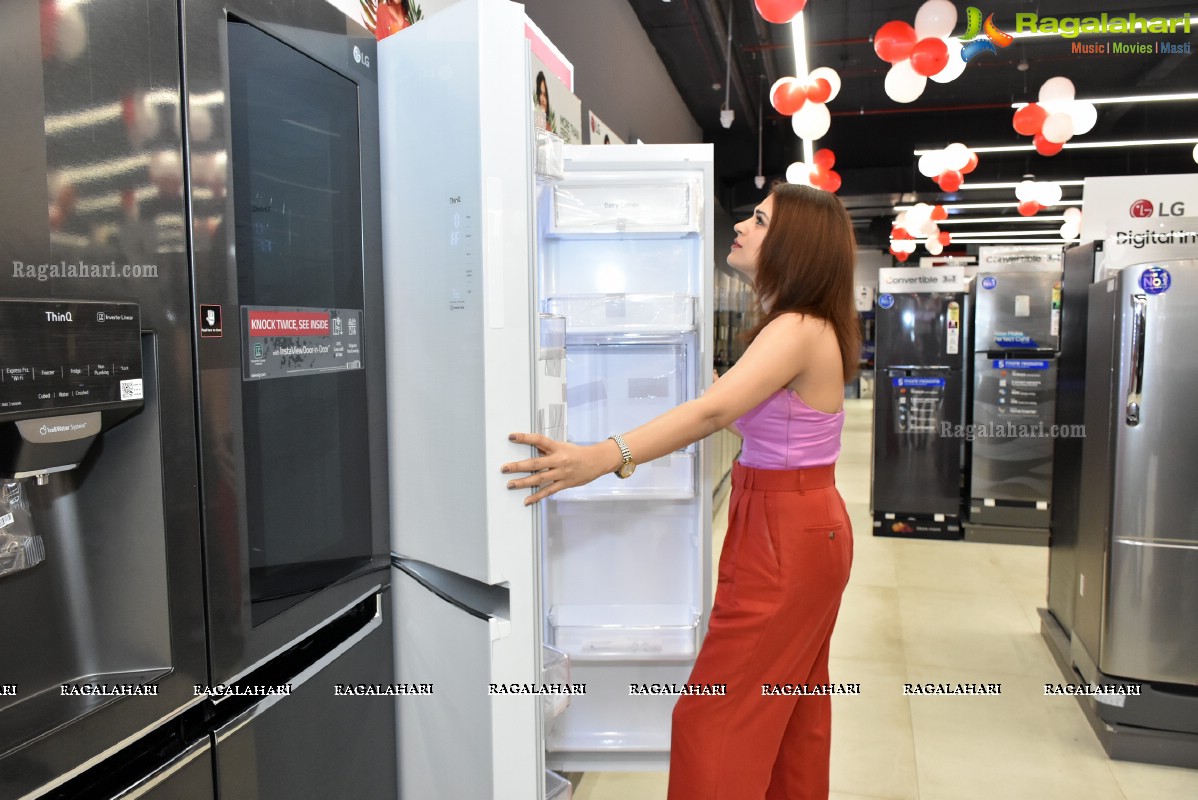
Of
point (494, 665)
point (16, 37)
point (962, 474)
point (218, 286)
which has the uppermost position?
point (16, 37)

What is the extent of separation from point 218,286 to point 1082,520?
11.7 feet

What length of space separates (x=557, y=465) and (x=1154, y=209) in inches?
128

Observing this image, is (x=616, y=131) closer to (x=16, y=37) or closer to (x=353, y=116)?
(x=353, y=116)

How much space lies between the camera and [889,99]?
11.1m

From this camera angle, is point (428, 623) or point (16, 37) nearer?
point (16, 37)

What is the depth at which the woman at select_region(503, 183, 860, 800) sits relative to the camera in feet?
5.81

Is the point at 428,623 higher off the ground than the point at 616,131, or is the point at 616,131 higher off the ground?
the point at 616,131

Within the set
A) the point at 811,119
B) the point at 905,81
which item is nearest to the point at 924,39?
the point at 905,81

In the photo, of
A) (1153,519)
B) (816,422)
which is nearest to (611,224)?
(816,422)

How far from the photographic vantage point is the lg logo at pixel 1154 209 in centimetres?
332

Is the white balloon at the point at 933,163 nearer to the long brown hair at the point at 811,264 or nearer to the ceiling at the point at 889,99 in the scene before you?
the ceiling at the point at 889,99

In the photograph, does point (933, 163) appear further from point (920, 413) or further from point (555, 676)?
point (555, 676)

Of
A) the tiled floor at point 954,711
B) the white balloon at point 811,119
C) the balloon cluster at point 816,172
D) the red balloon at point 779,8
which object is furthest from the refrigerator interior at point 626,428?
the balloon cluster at point 816,172

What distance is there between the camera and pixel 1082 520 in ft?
11.1
